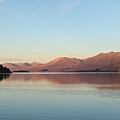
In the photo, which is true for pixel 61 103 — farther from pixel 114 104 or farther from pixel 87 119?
pixel 87 119

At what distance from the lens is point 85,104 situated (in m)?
40.0

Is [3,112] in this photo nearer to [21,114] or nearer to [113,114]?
[21,114]

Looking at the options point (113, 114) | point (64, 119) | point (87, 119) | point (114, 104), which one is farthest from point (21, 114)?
point (114, 104)

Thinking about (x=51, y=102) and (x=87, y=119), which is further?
(x=51, y=102)

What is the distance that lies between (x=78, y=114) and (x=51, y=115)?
3175mm

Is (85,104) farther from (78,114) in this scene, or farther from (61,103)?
(78,114)

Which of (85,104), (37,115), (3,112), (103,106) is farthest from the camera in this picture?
(85,104)

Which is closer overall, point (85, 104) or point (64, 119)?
point (64, 119)

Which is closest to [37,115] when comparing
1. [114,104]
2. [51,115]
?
[51,115]

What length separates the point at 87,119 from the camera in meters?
28.6

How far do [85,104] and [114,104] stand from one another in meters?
4.22

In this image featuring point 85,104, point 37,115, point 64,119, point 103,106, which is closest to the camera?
point 64,119

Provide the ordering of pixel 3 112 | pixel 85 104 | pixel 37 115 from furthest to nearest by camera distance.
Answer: pixel 85 104, pixel 3 112, pixel 37 115

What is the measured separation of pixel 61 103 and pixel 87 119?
1281 cm
